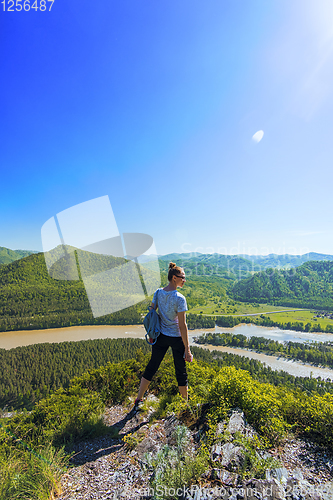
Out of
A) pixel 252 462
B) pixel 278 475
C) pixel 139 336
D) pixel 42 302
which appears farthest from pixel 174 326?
pixel 42 302

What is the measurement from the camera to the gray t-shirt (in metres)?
2.61

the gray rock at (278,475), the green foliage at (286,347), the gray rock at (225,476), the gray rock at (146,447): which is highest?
the gray rock at (278,475)

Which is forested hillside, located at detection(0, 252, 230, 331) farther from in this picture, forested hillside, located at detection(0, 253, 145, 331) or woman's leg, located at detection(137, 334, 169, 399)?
woman's leg, located at detection(137, 334, 169, 399)

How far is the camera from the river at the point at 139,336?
46.5m

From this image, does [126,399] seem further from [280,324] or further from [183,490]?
[280,324]

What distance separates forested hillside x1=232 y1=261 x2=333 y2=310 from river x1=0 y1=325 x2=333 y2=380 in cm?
5363

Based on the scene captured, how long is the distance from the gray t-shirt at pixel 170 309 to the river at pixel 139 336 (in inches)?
1991

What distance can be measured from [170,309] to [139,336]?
178 feet

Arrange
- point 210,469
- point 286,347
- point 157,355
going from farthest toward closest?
point 286,347, point 157,355, point 210,469

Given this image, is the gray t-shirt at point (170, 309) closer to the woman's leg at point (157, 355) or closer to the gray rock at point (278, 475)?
the woman's leg at point (157, 355)

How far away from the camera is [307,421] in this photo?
2.32m

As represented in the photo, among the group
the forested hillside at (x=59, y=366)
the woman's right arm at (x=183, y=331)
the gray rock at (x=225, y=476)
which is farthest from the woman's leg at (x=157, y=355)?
the forested hillside at (x=59, y=366)

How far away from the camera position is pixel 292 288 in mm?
142750

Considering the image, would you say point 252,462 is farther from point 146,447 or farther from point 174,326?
point 174,326
